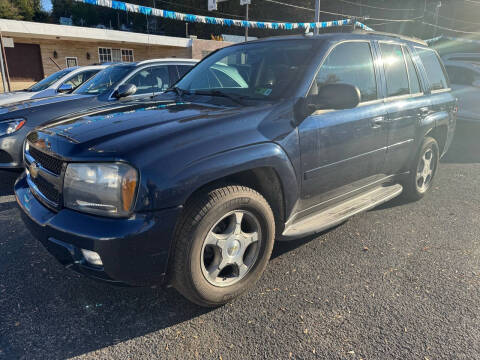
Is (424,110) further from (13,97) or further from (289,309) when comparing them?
(13,97)

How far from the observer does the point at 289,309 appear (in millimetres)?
2471

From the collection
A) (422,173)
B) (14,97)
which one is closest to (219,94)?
(422,173)

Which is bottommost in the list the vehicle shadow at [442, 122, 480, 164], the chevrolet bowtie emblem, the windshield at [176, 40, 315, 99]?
the vehicle shadow at [442, 122, 480, 164]

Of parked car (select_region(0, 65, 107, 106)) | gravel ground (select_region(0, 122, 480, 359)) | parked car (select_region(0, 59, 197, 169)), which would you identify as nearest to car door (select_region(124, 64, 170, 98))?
parked car (select_region(0, 59, 197, 169))

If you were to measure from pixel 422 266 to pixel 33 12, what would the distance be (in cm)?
5253

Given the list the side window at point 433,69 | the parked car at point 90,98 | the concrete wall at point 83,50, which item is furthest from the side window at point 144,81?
the concrete wall at point 83,50

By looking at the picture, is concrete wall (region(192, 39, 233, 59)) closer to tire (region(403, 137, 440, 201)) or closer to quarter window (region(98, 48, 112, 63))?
quarter window (region(98, 48, 112, 63))

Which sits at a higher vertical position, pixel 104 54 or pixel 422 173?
pixel 104 54

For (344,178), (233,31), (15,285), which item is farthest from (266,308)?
(233,31)

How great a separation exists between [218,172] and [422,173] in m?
3.31

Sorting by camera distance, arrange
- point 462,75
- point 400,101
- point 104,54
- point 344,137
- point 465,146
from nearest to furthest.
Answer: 1. point 344,137
2. point 400,101
3. point 465,146
4. point 462,75
5. point 104,54

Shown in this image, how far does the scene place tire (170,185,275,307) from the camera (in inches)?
84.9

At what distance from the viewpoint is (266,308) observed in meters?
2.48

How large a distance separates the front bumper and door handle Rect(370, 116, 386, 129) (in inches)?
83.2
